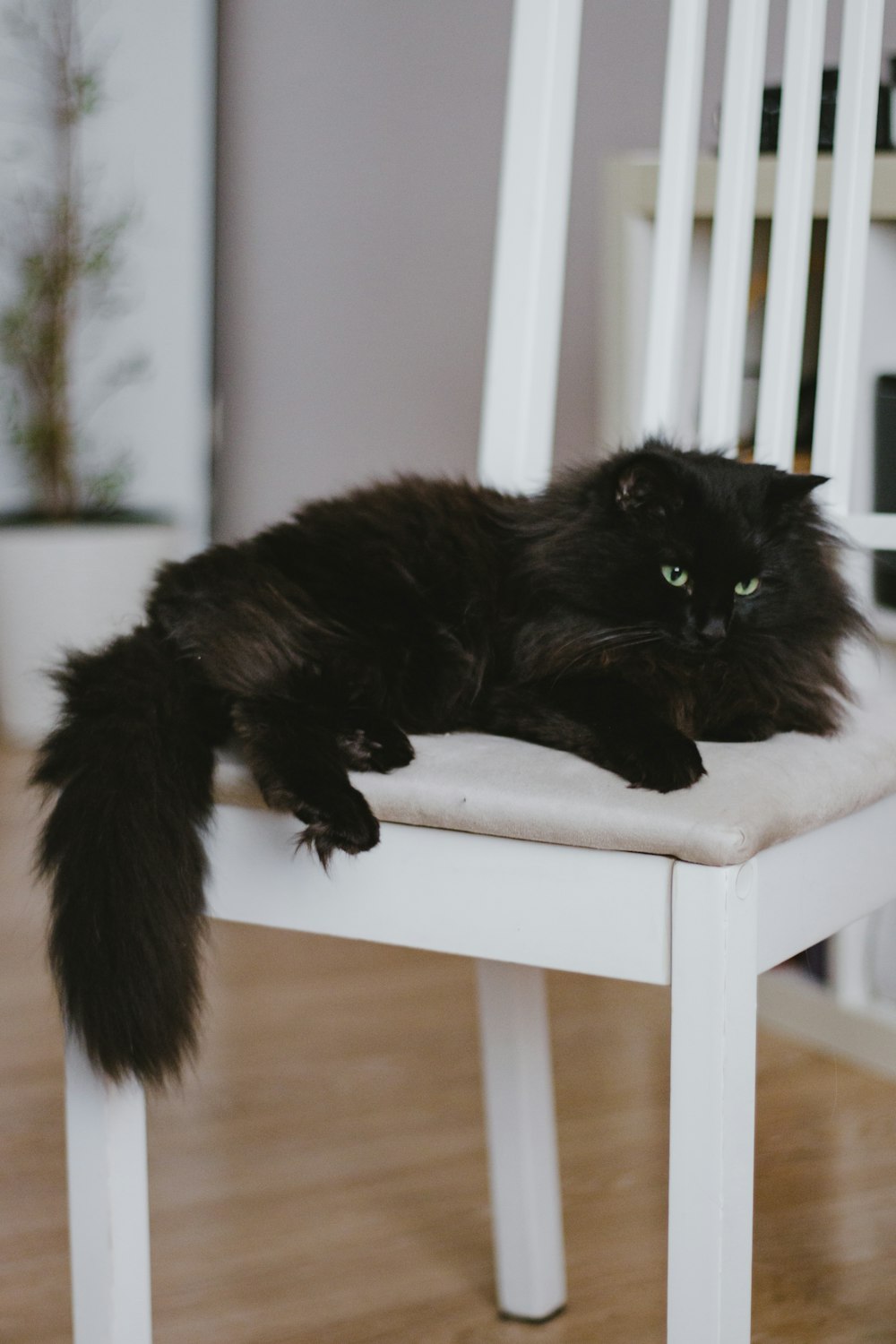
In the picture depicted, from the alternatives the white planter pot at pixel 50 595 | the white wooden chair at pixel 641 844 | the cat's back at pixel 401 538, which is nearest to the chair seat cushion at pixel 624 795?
the white wooden chair at pixel 641 844

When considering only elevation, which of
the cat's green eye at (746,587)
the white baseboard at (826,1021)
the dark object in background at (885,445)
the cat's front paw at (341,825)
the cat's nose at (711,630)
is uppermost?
the dark object in background at (885,445)

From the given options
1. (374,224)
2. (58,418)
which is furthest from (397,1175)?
(58,418)

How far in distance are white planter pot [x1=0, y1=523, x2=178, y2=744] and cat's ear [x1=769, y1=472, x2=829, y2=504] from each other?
6.48 feet

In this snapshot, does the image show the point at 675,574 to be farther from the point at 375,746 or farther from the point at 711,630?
the point at 375,746

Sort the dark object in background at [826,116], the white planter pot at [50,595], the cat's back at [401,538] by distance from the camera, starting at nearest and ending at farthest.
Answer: the cat's back at [401,538] < the dark object in background at [826,116] < the white planter pot at [50,595]

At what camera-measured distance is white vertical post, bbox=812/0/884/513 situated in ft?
3.32

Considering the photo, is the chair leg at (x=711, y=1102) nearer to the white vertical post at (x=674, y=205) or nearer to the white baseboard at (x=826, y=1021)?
the white vertical post at (x=674, y=205)

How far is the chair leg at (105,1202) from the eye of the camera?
0.77m

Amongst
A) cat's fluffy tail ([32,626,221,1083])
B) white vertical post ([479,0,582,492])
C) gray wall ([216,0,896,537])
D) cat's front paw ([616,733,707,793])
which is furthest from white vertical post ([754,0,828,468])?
gray wall ([216,0,896,537])

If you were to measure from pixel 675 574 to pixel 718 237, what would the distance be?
0.39m

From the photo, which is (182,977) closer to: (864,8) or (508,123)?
(508,123)

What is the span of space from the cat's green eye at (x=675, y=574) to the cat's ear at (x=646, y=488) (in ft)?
0.12

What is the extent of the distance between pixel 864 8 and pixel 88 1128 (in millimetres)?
947

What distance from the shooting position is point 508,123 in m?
1.08
